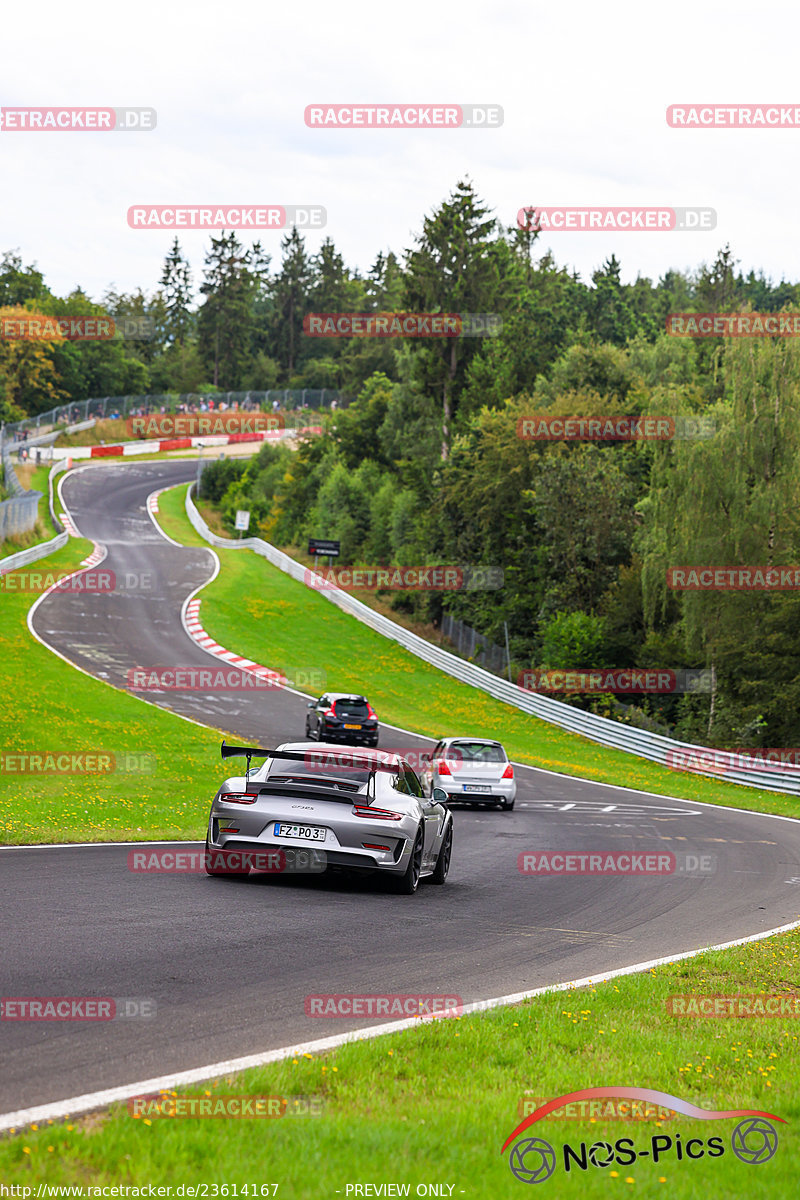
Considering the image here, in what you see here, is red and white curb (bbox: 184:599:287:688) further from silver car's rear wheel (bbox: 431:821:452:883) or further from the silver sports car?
the silver sports car

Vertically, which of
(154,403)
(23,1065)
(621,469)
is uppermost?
(154,403)

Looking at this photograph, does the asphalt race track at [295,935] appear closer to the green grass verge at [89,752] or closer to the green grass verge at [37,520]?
the green grass verge at [89,752]

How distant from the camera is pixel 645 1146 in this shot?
4766 mm

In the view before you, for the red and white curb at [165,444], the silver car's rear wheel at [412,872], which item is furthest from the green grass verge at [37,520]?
the silver car's rear wheel at [412,872]

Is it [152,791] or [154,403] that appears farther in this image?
[154,403]

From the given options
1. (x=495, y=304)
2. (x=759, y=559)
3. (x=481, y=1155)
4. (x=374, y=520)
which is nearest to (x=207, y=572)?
(x=374, y=520)

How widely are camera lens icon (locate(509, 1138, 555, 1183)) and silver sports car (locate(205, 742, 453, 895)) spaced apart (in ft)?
22.2

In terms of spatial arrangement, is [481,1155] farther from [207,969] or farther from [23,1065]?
[207,969]

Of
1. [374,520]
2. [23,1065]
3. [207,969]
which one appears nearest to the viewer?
[23,1065]

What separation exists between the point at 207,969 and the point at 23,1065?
2.32 metres

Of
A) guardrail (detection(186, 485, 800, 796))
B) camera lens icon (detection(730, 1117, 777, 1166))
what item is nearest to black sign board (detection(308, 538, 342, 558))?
guardrail (detection(186, 485, 800, 796))

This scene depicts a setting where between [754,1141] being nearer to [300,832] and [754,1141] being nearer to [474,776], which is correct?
[300,832]

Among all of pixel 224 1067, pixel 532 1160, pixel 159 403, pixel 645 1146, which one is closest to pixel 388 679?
pixel 224 1067

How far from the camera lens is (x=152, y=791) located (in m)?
21.6
